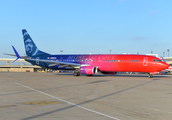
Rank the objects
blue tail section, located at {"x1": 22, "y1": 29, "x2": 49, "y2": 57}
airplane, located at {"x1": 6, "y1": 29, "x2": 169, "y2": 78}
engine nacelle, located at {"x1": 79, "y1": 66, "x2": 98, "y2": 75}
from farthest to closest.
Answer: blue tail section, located at {"x1": 22, "y1": 29, "x2": 49, "y2": 57}
engine nacelle, located at {"x1": 79, "y1": 66, "x2": 98, "y2": 75}
airplane, located at {"x1": 6, "y1": 29, "x2": 169, "y2": 78}

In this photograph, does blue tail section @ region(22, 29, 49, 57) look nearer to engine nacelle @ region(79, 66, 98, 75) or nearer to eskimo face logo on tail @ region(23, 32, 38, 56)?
eskimo face logo on tail @ region(23, 32, 38, 56)

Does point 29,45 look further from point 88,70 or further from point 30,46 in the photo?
point 88,70

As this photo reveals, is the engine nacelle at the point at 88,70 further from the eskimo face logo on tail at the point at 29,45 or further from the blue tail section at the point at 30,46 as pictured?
the eskimo face logo on tail at the point at 29,45

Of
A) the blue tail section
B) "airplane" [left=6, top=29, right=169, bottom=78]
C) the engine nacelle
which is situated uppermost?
the blue tail section

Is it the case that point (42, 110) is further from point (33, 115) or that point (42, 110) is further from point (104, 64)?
point (104, 64)

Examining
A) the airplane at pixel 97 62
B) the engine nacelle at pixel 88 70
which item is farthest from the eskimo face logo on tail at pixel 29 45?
the engine nacelle at pixel 88 70

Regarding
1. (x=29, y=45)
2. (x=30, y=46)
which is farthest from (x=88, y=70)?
(x=29, y=45)

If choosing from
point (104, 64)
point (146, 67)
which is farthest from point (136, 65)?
point (104, 64)

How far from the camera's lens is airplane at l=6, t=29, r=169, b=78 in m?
36.4

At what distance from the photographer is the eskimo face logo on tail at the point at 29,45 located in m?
50.1

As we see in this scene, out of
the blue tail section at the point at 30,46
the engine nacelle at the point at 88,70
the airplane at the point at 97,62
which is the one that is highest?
the blue tail section at the point at 30,46

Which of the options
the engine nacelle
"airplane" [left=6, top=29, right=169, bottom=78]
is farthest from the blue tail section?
the engine nacelle

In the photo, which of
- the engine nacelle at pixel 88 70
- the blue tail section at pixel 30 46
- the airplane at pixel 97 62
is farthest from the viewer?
the blue tail section at pixel 30 46

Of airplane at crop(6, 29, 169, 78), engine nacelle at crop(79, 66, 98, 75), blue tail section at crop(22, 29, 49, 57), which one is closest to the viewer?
airplane at crop(6, 29, 169, 78)
